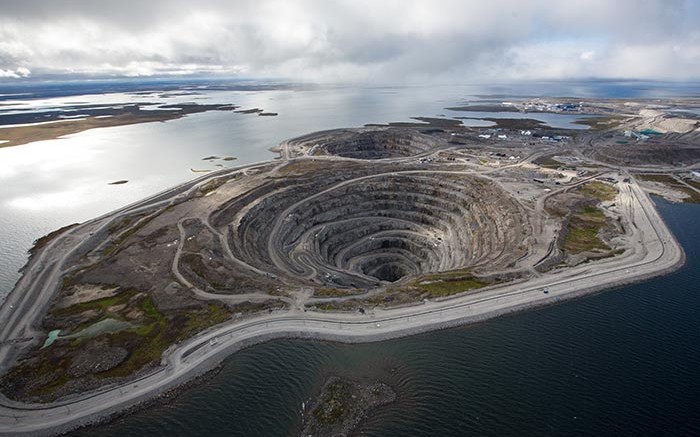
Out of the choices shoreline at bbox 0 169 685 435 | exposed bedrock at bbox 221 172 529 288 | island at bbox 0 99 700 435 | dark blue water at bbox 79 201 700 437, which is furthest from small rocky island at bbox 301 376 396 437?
exposed bedrock at bbox 221 172 529 288

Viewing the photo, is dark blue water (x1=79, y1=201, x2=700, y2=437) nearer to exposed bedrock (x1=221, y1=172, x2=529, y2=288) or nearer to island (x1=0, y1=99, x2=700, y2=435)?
island (x1=0, y1=99, x2=700, y2=435)

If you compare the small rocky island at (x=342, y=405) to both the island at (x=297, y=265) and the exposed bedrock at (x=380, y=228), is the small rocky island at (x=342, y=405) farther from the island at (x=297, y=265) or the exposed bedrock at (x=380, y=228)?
the exposed bedrock at (x=380, y=228)

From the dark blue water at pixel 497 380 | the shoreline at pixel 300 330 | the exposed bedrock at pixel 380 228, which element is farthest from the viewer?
the exposed bedrock at pixel 380 228

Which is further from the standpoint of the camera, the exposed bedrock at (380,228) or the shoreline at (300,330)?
the exposed bedrock at (380,228)

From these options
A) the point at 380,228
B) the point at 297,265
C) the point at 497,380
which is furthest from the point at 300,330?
the point at 380,228

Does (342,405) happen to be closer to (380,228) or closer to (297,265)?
(297,265)

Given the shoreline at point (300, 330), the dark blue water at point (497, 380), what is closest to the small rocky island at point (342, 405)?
the dark blue water at point (497, 380)
